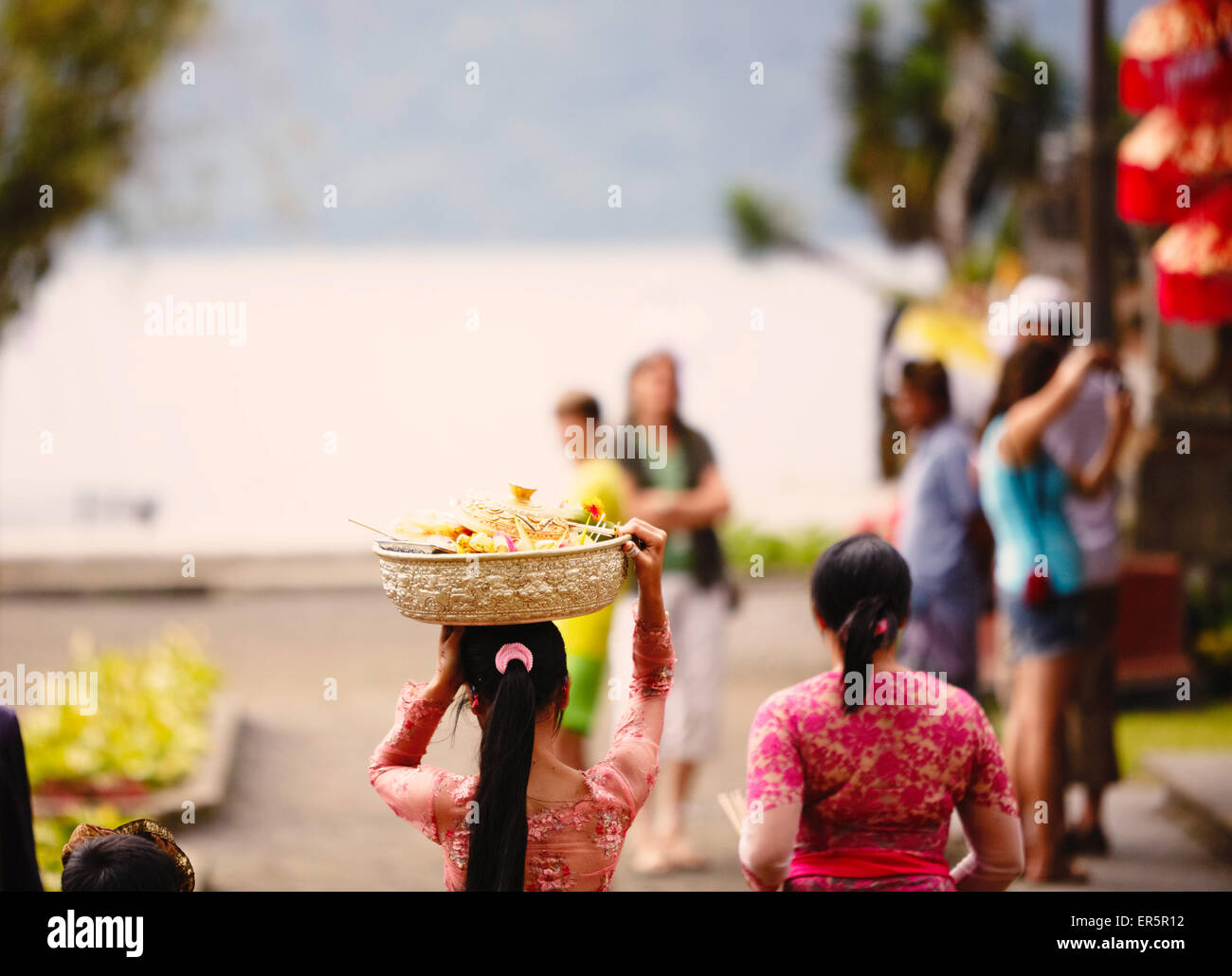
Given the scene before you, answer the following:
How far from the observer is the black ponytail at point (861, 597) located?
277cm

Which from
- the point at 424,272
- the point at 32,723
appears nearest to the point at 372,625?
the point at 32,723

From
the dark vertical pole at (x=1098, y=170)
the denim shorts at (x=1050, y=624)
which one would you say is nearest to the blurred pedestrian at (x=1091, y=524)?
the denim shorts at (x=1050, y=624)

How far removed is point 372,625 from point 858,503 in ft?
36.8

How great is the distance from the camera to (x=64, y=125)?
283 inches

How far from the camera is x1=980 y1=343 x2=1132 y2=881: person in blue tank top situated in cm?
502

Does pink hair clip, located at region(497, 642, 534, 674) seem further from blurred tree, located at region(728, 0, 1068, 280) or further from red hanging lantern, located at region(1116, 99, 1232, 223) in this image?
blurred tree, located at region(728, 0, 1068, 280)

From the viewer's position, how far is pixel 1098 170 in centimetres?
660

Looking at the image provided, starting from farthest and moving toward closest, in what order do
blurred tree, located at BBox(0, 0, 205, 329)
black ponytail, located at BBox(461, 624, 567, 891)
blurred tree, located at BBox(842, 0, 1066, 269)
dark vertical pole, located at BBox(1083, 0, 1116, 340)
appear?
blurred tree, located at BBox(842, 0, 1066, 269), blurred tree, located at BBox(0, 0, 205, 329), dark vertical pole, located at BBox(1083, 0, 1116, 340), black ponytail, located at BBox(461, 624, 567, 891)

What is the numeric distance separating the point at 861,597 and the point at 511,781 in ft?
2.61

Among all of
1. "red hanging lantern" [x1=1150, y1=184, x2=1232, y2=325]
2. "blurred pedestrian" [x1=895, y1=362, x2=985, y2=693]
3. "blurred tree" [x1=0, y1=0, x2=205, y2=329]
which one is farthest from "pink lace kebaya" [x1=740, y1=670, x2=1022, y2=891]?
"blurred tree" [x1=0, y1=0, x2=205, y2=329]

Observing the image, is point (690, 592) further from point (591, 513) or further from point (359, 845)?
point (591, 513)

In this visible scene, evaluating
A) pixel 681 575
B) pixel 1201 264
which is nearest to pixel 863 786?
pixel 681 575

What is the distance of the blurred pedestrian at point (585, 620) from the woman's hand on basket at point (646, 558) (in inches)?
84.5

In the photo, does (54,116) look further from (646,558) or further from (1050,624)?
(646,558)
